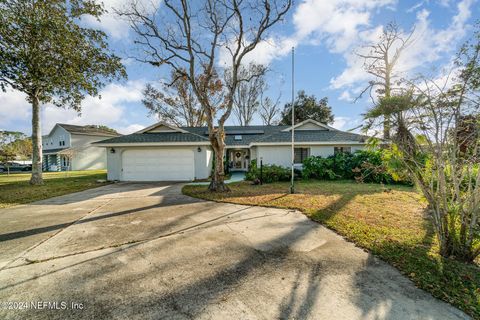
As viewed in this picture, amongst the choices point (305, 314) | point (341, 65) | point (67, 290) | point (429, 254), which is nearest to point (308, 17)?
point (341, 65)

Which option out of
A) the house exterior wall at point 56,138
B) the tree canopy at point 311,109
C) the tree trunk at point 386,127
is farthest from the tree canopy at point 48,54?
the tree canopy at point 311,109

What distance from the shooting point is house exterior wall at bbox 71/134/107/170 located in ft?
85.7

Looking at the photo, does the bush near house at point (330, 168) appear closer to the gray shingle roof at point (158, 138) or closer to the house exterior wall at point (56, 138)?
the gray shingle roof at point (158, 138)

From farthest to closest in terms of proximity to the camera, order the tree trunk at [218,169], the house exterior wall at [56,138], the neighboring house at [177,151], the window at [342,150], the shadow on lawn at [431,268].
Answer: the house exterior wall at [56,138] < the window at [342,150] < the neighboring house at [177,151] < the tree trunk at [218,169] < the shadow on lawn at [431,268]

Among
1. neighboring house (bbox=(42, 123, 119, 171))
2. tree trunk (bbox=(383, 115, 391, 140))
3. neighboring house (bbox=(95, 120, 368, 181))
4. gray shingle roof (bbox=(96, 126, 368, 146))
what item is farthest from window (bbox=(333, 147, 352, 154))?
neighboring house (bbox=(42, 123, 119, 171))

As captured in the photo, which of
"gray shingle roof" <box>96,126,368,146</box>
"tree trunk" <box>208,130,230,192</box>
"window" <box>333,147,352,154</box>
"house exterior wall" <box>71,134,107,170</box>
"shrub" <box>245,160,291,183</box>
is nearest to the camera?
"tree trunk" <box>208,130,230,192</box>

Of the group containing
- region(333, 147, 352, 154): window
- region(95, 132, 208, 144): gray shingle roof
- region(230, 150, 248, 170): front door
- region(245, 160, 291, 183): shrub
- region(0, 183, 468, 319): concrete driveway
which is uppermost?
region(95, 132, 208, 144): gray shingle roof

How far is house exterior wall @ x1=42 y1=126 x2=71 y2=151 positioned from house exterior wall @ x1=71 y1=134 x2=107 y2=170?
1.03 m

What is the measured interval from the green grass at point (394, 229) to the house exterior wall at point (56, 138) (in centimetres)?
2971

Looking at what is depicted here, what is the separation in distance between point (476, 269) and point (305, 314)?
289cm

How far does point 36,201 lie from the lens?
772 centimetres

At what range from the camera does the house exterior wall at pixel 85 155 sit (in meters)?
26.1

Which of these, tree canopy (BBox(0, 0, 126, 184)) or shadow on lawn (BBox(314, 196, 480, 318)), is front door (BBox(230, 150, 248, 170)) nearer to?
tree canopy (BBox(0, 0, 126, 184))

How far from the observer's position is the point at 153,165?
43.0 ft
